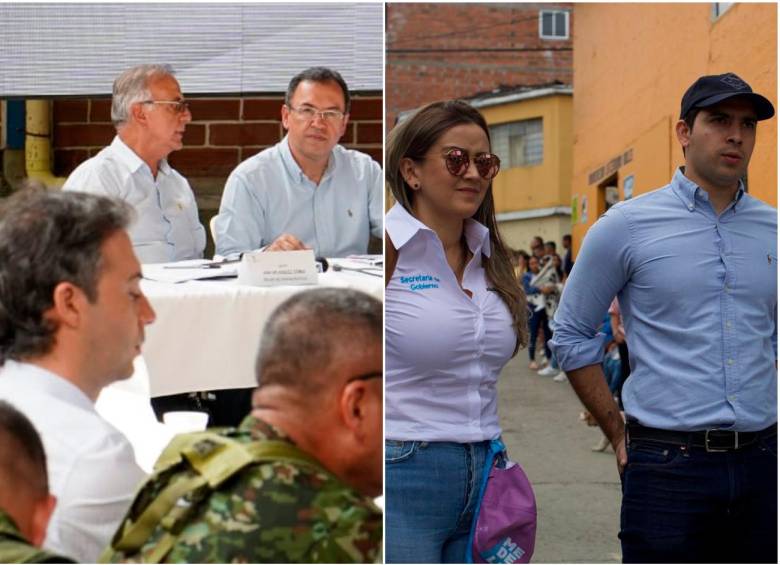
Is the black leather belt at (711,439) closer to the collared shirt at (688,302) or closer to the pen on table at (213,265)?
the collared shirt at (688,302)

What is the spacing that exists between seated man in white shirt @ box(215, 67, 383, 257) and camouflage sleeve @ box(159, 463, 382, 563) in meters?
0.80

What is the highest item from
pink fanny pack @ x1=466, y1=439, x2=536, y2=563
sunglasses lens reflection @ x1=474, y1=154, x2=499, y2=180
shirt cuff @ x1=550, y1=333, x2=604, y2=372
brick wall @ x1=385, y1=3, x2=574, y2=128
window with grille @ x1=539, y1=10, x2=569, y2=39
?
window with grille @ x1=539, y1=10, x2=569, y2=39

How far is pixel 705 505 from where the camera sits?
2.71 m

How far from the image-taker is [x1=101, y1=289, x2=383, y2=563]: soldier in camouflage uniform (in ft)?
6.85

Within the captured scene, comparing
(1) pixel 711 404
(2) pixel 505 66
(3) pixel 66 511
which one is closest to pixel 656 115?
(1) pixel 711 404

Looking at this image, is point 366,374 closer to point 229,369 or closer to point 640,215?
point 229,369

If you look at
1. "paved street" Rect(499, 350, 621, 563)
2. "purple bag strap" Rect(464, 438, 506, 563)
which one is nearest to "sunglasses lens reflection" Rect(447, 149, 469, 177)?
"purple bag strap" Rect(464, 438, 506, 563)

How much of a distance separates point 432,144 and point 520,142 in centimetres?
1560

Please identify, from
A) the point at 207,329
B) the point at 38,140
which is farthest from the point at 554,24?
the point at 207,329

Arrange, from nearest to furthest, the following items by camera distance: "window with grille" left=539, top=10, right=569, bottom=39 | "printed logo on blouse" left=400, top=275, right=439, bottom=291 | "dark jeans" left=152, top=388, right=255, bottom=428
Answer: "dark jeans" left=152, top=388, right=255, bottom=428 < "printed logo on blouse" left=400, top=275, right=439, bottom=291 < "window with grille" left=539, top=10, right=569, bottom=39

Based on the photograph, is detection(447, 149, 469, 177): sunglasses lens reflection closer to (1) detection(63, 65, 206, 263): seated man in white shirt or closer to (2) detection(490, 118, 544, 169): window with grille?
(1) detection(63, 65, 206, 263): seated man in white shirt

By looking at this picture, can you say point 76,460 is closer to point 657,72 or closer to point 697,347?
point 697,347

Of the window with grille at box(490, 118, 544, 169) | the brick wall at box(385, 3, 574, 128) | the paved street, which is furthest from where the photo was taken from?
the window with grille at box(490, 118, 544, 169)

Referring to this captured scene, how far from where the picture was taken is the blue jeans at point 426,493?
8.56ft
